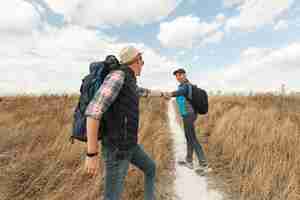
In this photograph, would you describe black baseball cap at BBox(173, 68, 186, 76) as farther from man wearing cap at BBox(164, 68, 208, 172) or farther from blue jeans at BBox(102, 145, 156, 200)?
blue jeans at BBox(102, 145, 156, 200)

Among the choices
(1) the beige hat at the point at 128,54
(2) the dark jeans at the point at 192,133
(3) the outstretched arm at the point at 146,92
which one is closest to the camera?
(1) the beige hat at the point at 128,54

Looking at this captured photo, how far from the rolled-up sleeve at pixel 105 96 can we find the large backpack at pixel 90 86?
0.23 feet

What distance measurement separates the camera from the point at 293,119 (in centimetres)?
655

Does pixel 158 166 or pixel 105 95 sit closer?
pixel 105 95

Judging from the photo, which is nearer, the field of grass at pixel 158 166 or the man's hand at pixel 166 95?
the field of grass at pixel 158 166

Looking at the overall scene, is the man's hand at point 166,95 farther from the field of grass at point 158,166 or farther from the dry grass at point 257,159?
the dry grass at point 257,159

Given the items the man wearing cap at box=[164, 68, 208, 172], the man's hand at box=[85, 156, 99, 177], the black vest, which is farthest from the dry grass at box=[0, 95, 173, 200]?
the black vest

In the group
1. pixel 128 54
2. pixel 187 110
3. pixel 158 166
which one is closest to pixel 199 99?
pixel 187 110

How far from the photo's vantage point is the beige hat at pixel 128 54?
172 cm

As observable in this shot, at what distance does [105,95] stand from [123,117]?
0.90ft

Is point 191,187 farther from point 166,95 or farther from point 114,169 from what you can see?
point 114,169

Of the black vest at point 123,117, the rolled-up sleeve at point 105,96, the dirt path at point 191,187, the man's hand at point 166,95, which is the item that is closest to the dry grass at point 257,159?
the dirt path at point 191,187

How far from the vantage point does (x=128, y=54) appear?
5.69 ft

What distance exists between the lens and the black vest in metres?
1.61
